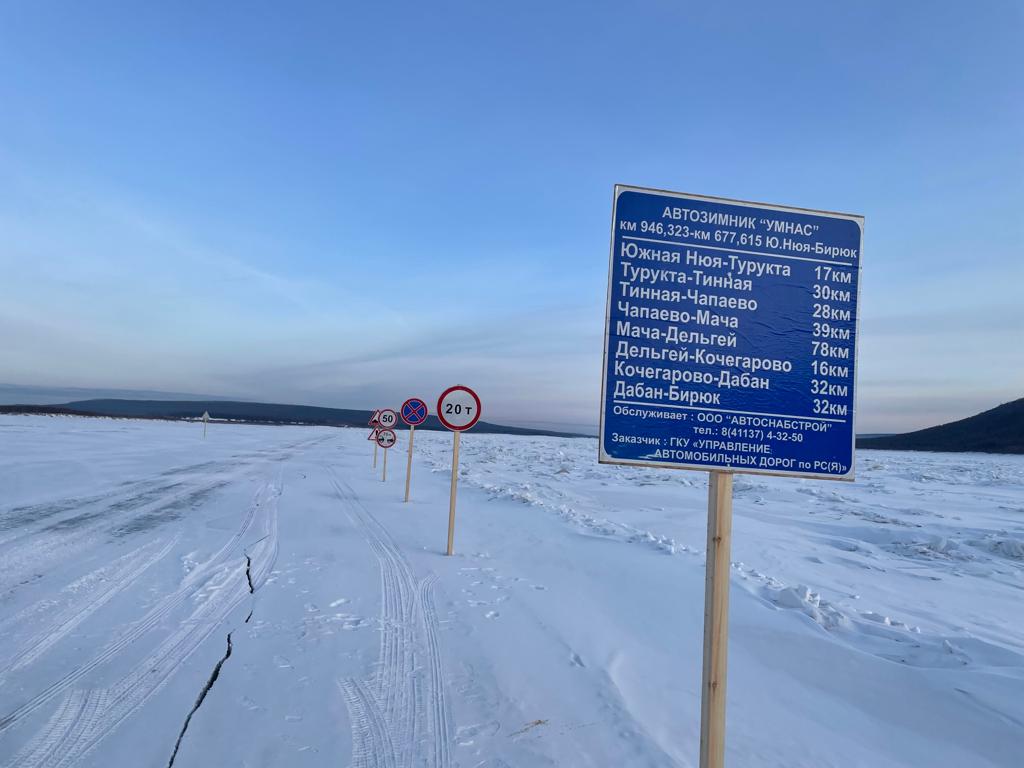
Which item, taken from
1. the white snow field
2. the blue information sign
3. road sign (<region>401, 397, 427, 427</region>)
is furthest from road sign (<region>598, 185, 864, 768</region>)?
road sign (<region>401, 397, 427, 427</region>)

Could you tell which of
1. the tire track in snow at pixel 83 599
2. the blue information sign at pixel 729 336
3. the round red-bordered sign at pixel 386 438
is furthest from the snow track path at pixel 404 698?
the round red-bordered sign at pixel 386 438

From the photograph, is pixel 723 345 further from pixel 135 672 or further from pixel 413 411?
pixel 413 411

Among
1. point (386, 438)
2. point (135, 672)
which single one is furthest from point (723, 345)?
point (386, 438)

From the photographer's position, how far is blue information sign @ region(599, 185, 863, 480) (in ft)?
9.69

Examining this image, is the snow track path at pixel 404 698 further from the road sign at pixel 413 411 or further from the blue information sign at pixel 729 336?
the road sign at pixel 413 411

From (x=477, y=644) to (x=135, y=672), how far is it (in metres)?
2.52

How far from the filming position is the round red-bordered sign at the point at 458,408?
29.9 ft

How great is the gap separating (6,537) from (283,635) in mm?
6158

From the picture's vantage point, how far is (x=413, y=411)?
14828 millimetres

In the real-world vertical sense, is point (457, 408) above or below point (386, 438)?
above

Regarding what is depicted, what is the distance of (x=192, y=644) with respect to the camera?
4.91 m

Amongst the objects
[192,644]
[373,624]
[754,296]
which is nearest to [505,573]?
[373,624]

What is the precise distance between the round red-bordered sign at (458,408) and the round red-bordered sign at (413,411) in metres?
5.65

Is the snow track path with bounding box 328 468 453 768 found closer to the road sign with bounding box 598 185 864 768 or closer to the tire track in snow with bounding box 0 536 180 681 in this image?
the road sign with bounding box 598 185 864 768
